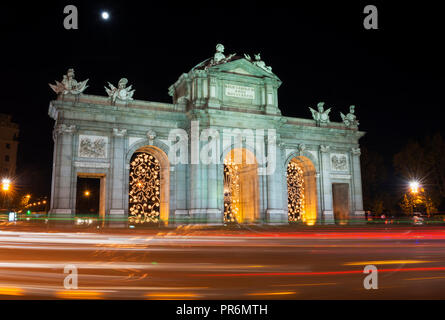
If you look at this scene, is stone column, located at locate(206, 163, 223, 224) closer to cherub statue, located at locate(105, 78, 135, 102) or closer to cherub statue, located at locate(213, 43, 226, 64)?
cherub statue, located at locate(105, 78, 135, 102)

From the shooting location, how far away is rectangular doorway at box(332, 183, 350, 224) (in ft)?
129

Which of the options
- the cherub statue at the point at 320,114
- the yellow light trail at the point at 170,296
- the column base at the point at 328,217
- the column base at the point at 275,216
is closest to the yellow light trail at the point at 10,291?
the yellow light trail at the point at 170,296

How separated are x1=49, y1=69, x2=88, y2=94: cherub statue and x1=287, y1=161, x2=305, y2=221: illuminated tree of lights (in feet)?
70.9

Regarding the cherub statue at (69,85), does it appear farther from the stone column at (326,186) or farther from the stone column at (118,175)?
the stone column at (326,186)

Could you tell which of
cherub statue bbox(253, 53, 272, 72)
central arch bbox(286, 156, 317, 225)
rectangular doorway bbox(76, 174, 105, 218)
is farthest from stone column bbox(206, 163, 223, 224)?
rectangular doorway bbox(76, 174, 105, 218)

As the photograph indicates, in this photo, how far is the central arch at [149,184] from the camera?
33219 mm

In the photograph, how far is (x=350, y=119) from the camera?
133ft

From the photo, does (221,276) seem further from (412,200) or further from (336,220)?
(412,200)

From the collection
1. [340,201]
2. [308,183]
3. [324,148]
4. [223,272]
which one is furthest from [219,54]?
[223,272]

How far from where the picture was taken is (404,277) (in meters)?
8.27

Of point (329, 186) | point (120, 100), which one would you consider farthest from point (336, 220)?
point (120, 100)

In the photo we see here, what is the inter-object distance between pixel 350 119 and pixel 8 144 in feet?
231

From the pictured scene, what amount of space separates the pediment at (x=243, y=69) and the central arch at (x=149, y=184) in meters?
9.42

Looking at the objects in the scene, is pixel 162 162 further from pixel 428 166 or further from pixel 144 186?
pixel 428 166
